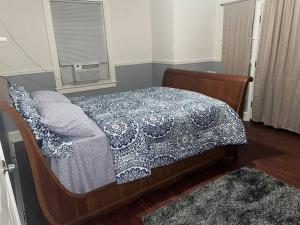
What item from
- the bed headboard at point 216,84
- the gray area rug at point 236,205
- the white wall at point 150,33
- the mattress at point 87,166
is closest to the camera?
the mattress at point 87,166

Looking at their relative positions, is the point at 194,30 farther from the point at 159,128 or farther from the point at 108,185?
the point at 108,185

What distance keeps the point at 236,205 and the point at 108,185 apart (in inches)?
41.7

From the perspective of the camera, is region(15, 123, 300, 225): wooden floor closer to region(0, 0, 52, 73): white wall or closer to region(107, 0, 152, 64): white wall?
region(0, 0, 52, 73): white wall

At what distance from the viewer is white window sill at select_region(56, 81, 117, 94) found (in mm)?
3549

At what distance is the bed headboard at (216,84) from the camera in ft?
7.89

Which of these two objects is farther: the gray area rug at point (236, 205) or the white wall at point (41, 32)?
the white wall at point (41, 32)

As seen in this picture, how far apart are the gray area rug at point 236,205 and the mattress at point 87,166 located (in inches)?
20.2

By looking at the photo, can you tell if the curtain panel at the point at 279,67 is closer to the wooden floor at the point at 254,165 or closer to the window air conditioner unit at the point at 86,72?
the wooden floor at the point at 254,165

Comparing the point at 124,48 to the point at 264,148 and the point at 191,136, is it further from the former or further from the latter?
the point at 264,148

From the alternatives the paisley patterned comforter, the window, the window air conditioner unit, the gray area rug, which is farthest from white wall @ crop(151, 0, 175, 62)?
the gray area rug

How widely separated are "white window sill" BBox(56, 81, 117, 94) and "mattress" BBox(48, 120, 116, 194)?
2173 millimetres

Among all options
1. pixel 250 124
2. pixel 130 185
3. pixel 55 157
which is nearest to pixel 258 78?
pixel 250 124

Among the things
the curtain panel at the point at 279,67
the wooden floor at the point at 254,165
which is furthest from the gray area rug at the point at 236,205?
the curtain panel at the point at 279,67

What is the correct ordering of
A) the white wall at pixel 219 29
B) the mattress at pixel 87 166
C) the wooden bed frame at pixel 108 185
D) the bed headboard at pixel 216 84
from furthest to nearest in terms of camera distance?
1. the white wall at pixel 219 29
2. the bed headboard at pixel 216 84
3. the mattress at pixel 87 166
4. the wooden bed frame at pixel 108 185
